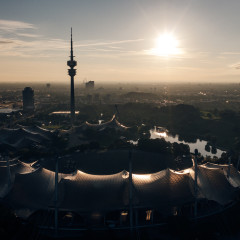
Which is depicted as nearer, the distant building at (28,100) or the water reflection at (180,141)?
the water reflection at (180,141)

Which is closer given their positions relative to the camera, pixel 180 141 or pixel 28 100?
pixel 180 141

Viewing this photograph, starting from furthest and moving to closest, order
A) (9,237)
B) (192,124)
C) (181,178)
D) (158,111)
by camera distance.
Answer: (158,111) → (192,124) → (181,178) → (9,237)

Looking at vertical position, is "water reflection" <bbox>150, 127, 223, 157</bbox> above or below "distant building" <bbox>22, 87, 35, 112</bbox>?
below

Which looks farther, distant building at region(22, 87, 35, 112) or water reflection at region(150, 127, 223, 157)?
distant building at region(22, 87, 35, 112)

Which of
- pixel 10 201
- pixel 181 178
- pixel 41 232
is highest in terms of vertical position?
pixel 181 178

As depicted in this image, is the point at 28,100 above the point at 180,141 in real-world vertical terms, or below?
above

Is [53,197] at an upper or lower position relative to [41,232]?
A: upper

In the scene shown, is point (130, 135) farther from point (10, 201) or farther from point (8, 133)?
point (10, 201)

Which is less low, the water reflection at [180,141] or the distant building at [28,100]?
the distant building at [28,100]

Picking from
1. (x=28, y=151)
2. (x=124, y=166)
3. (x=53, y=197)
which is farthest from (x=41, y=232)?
(x=28, y=151)

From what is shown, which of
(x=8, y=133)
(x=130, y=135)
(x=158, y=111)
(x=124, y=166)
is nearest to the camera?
(x=124, y=166)

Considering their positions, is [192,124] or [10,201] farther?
[192,124]
